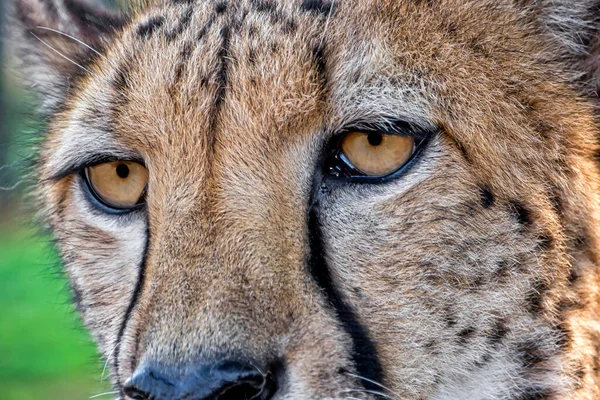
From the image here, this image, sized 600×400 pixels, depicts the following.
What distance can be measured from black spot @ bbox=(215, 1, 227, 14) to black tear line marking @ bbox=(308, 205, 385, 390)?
59cm

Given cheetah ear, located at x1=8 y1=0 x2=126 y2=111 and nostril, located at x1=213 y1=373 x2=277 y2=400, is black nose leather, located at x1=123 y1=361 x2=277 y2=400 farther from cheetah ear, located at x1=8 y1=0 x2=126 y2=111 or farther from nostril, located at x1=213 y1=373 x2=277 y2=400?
cheetah ear, located at x1=8 y1=0 x2=126 y2=111

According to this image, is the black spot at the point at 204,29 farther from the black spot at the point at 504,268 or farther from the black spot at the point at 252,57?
the black spot at the point at 504,268

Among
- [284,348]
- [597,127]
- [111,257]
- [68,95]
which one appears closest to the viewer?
[284,348]

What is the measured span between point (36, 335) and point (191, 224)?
14.8 ft

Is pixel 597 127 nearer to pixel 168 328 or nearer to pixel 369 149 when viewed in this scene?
pixel 369 149

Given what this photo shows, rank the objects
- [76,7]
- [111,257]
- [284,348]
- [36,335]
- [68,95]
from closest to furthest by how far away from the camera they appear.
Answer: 1. [284,348]
2. [111,257]
3. [68,95]
4. [76,7]
5. [36,335]

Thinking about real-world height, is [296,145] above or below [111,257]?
above

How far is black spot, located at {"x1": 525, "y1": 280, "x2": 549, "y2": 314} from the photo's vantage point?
65.7 inches

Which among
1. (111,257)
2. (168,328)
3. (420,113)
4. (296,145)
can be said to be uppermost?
(420,113)

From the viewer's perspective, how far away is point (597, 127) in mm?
1778

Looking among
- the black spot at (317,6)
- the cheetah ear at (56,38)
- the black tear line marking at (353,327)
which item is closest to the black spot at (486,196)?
the black tear line marking at (353,327)

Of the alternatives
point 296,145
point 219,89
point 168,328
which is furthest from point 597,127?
point 168,328

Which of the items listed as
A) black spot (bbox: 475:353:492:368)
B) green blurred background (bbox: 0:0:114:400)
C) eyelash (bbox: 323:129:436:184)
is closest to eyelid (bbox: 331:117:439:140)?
eyelash (bbox: 323:129:436:184)

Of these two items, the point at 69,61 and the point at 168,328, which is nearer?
the point at 168,328
